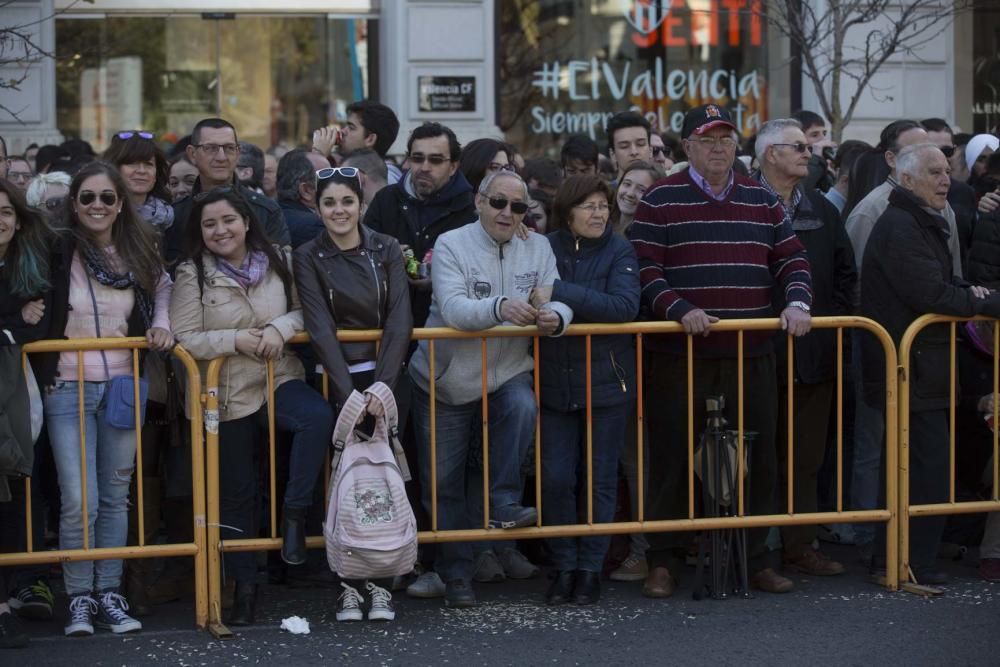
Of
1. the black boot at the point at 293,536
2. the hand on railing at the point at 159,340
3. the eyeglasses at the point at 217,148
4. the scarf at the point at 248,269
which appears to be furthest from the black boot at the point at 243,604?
the eyeglasses at the point at 217,148

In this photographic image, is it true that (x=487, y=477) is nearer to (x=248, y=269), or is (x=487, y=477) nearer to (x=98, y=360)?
(x=248, y=269)

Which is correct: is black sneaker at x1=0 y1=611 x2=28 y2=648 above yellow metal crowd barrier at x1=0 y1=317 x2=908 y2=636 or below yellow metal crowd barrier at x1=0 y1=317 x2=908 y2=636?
below

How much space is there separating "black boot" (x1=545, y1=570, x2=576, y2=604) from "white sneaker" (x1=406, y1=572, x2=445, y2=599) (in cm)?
54

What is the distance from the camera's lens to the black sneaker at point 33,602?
7.07m

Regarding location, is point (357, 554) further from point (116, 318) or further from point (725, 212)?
point (725, 212)

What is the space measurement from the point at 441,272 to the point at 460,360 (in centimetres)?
42

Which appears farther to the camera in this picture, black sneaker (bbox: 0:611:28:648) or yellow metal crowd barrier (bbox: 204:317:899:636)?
yellow metal crowd barrier (bbox: 204:317:899:636)

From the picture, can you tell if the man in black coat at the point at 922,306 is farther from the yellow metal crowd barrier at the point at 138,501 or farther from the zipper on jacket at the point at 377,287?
the yellow metal crowd barrier at the point at 138,501

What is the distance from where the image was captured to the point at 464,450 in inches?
288

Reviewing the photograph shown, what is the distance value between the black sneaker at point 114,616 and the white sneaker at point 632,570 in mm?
2387

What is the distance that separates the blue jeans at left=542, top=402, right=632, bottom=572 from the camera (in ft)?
23.8

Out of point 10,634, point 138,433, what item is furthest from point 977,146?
point 10,634

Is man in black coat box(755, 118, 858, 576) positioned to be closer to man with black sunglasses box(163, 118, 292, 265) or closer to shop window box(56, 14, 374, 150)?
man with black sunglasses box(163, 118, 292, 265)

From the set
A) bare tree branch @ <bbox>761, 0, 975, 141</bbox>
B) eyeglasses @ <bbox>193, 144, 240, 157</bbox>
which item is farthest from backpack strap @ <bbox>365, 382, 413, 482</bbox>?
bare tree branch @ <bbox>761, 0, 975, 141</bbox>
